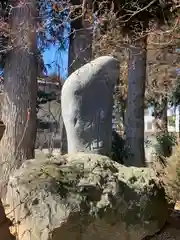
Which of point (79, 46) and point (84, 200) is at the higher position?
point (79, 46)

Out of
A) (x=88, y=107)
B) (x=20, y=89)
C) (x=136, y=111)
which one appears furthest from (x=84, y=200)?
(x=136, y=111)

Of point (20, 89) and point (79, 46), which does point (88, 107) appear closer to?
point (20, 89)

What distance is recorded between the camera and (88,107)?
5.57 m

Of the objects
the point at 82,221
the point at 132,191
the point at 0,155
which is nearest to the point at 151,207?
the point at 132,191

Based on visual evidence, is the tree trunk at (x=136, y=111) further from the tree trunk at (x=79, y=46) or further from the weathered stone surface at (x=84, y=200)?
the weathered stone surface at (x=84, y=200)

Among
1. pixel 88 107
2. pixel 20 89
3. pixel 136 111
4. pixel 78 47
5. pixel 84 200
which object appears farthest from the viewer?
pixel 136 111

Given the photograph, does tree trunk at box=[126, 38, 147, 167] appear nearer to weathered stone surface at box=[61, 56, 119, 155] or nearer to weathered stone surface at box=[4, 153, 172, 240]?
weathered stone surface at box=[61, 56, 119, 155]

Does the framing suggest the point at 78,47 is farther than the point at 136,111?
No

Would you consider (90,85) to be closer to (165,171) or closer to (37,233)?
(165,171)

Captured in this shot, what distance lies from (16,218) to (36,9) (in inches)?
154

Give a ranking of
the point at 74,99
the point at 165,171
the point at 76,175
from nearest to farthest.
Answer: the point at 76,175, the point at 165,171, the point at 74,99

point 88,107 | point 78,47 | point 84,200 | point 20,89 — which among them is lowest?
point 84,200

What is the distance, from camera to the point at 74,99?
18.0ft

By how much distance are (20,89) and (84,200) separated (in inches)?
124
